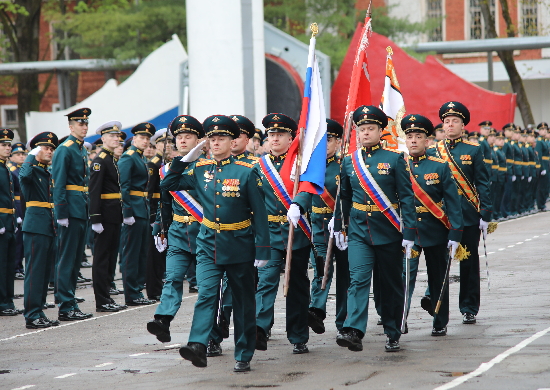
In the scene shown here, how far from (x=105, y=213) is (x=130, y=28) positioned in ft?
58.0

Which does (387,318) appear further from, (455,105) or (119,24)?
(119,24)

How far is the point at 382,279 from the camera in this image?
8070 mm

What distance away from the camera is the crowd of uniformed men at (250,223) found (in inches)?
298

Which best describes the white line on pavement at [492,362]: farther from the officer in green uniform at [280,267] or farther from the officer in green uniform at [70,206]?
the officer in green uniform at [70,206]

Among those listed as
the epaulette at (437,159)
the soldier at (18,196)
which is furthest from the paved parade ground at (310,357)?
the soldier at (18,196)

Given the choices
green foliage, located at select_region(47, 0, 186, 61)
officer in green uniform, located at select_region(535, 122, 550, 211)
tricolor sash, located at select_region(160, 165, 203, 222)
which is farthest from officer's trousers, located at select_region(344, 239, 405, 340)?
green foliage, located at select_region(47, 0, 186, 61)

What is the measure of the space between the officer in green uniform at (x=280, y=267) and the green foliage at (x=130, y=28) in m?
19.7

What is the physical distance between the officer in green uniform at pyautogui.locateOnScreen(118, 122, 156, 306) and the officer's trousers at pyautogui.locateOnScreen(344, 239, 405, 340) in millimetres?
4581

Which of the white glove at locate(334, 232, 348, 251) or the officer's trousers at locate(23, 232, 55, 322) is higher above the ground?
the white glove at locate(334, 232, 348, 251)

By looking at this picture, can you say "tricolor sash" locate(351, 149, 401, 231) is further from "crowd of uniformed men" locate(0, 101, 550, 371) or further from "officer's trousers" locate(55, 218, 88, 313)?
"officer's trousers" locate(55, 218, 88, 313)

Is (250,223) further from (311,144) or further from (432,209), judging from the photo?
(432,209)

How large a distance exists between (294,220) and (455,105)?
299cm

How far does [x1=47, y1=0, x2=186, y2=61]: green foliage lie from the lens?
2783 cm

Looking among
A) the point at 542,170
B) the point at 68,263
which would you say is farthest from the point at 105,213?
the point at 542,170
